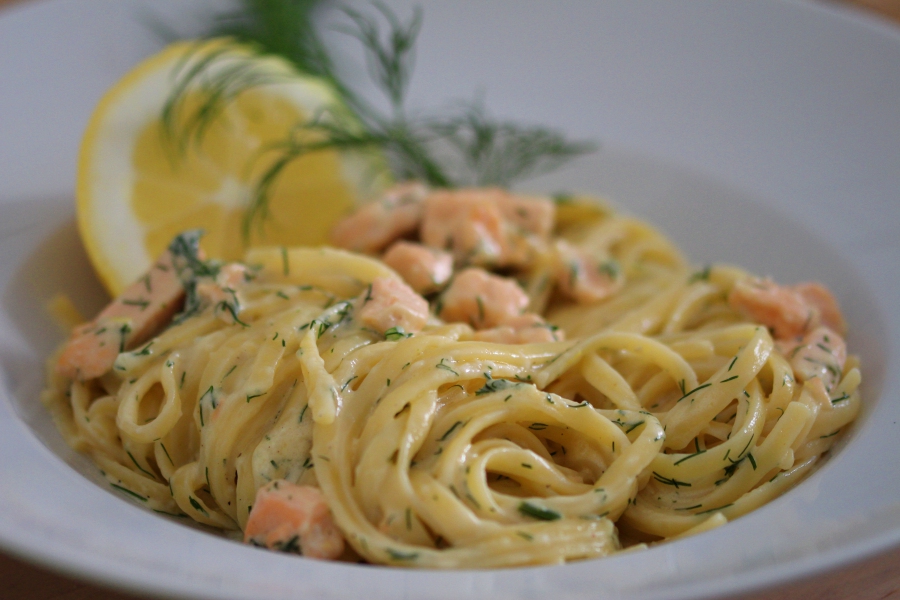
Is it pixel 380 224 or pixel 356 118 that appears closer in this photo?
pixel 380 224

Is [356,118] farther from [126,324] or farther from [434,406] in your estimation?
[434,406]

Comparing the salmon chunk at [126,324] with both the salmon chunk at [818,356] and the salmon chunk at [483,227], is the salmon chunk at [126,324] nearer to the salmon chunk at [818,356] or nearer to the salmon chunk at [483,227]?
the salmon chunk at [483,227]

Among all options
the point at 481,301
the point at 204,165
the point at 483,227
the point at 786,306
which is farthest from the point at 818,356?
the point at 204,165

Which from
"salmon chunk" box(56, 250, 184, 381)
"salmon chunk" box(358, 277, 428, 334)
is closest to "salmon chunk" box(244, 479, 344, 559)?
"salmon chunk" box(358, 277, 428, 334)

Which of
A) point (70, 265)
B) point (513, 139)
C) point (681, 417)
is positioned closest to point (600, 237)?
point (513, 139)

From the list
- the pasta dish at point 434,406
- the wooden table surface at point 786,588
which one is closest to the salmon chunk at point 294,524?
the pasta dish at point 434,406

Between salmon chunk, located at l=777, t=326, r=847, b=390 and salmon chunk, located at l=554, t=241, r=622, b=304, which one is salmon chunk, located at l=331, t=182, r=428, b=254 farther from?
salmon chunk, located at l=777, t=326, r=847, b=390

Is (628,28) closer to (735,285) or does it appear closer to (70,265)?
(735,285)
